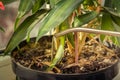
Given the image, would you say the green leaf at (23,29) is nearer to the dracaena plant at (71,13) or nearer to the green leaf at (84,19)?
the dracaena plant at (71,13)

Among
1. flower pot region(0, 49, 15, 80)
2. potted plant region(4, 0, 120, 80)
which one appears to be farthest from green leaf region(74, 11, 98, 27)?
flower pot region(0, 49, 15, 80)

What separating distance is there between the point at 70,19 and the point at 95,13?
5.8 inches

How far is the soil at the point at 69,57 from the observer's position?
29.2 inches

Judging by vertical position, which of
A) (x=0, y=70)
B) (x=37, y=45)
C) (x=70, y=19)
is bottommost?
(x=0, y=70)

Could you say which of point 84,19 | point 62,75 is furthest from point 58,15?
point 62,75

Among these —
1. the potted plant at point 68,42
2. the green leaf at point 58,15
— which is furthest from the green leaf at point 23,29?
the green leaf at point 58,15

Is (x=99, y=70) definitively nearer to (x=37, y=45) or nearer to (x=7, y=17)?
(x=37, y=45)

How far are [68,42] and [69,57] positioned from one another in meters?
0.05

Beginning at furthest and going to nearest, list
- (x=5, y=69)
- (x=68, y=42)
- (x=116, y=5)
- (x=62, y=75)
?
(x=5, y=69) < (x=68, y=42) < (x=62, y=75) < (x=116, y=5)

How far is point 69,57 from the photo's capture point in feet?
2.66

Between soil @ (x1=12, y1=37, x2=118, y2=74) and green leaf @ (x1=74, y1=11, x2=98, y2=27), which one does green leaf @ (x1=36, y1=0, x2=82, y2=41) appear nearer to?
green leaf @ (x1=74, y1=11, x2=98, y2=27)

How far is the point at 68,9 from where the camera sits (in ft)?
1.83

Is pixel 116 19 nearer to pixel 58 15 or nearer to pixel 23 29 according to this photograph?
pixel 58 15

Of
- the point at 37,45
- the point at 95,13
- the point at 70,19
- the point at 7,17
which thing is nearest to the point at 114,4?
the point at 95,13
